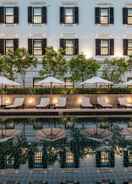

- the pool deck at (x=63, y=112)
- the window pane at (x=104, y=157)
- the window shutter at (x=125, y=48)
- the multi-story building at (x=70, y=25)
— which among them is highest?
the multi-story building at (x=70, y=25)

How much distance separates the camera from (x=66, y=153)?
11984 millimetres

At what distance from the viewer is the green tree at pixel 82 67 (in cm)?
2944

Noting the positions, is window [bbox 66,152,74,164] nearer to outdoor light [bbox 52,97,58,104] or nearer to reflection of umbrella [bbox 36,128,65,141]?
reflection of umbrella [bbox 36,128,65,141]

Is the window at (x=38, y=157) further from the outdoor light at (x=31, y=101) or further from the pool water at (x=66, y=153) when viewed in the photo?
the outdoor light at (x=31, y=101)

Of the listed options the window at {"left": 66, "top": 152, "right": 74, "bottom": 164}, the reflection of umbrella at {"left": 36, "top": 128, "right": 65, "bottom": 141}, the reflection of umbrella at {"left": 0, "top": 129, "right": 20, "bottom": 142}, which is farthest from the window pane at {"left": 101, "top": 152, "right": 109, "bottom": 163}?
the reflection of umbrella at {"left": 0, "top": 129, "right": 20, "bottom": 142}

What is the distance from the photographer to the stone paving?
30.3 feet

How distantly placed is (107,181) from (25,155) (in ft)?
10.6

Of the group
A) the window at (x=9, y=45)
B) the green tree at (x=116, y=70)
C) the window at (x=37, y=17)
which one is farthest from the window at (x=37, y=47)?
the green tree at (x=116, y=70)

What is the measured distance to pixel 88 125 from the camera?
18.3 metres

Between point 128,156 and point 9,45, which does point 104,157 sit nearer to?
point 128,156

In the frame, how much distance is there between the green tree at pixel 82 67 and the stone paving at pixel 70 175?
19.0m

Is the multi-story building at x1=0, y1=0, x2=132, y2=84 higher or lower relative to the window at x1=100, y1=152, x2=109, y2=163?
higher

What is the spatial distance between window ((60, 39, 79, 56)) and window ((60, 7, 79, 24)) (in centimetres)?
146

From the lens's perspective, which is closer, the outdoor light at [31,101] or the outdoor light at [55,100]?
the outdoor light at [55,100]
